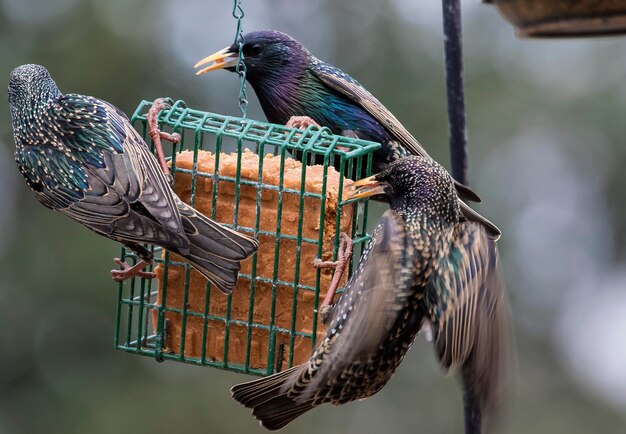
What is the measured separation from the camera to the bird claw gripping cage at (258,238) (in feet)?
13.3

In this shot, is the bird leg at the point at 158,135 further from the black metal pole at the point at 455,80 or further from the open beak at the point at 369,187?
the black metal pole at the point at 455,80

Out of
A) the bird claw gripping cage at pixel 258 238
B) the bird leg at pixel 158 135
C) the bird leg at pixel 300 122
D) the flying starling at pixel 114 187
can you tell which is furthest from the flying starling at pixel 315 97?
the flying starling at pixel 114 187

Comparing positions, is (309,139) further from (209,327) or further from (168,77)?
(168,77)

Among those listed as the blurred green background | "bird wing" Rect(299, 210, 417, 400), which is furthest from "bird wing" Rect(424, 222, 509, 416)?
the blurred green background

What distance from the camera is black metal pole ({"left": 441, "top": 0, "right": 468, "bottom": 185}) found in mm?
3678

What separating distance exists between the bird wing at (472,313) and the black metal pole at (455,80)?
335 millimetres

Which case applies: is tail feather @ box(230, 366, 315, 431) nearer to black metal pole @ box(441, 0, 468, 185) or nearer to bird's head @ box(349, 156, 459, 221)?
bird's head @ box(349, 156, 459, 221)

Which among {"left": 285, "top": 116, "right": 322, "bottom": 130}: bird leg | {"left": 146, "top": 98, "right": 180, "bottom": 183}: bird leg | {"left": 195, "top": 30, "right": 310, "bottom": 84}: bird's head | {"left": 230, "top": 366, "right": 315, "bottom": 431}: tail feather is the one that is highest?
{"left": 195, "top": 30, "right": 310, "bottom": 84}: bird's head

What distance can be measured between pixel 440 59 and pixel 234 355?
216 inches

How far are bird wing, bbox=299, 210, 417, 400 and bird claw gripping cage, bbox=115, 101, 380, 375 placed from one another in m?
0.21

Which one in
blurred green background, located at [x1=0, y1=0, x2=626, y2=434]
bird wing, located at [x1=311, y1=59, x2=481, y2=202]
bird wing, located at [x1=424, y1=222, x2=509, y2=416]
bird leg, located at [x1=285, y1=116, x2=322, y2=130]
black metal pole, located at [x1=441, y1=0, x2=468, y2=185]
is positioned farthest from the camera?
blurred green background, located at [x1=0, y1=0, x2=626, y2=434]

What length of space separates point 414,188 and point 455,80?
464 millimetres

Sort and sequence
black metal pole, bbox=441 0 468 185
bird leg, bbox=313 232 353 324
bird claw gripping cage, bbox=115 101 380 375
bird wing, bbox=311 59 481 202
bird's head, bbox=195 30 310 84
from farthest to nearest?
1. bird's head, bbox=195 30 310 84
2. bird wing, bbox=311 59 481 202
3. bird claw gripping cage, bbox=115 101 380 375
4. bird leg, bbox=313 232 353 324
5. black metal pole, bbox=441 0 468 185

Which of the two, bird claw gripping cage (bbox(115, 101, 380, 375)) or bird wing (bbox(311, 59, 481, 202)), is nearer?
bird claw gripping cage (bbox(115, 101, 380, 375))
